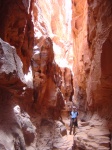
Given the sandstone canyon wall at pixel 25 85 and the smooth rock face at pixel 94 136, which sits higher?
the sandstone canyon wall at pixel 25 85

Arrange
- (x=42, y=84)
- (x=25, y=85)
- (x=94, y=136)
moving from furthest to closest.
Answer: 1. (x=42, y=84)
2. (x=94, y=136)
3. (x=25, y=85)

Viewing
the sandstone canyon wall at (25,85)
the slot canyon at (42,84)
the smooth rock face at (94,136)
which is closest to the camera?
the sandstone canyon wall at (25,85)

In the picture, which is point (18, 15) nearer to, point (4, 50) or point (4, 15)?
point (4, 15)

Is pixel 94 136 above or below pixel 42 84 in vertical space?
below

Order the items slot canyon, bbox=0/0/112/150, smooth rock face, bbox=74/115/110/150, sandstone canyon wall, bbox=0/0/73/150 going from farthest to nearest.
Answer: smooth rock face, bbox=74/115/110/150 → slot canyon, bbox=0/0/112/150 → sandstone canyon wall, bbox=0/0/73/150

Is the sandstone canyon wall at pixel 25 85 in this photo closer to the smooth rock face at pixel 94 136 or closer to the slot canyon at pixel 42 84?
the slot canyon at pixel 42 84

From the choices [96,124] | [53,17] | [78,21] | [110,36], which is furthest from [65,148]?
[53,17]

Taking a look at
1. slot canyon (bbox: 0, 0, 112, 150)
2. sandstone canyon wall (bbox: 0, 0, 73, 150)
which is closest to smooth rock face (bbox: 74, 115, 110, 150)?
slot canyon (bbox: 0, 0, 112, 150)

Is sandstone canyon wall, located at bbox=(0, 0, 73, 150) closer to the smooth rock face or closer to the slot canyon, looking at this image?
the slot canyon

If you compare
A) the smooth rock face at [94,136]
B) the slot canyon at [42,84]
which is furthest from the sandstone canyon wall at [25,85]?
the smooth rock face at [94,136]

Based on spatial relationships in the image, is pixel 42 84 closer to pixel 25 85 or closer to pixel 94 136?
pixel 94 136

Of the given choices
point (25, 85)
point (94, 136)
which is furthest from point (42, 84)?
point (25, 85)

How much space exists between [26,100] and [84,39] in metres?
6.76

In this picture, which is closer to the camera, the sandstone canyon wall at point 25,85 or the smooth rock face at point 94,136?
the sandstone canyon wall at point 25,85
